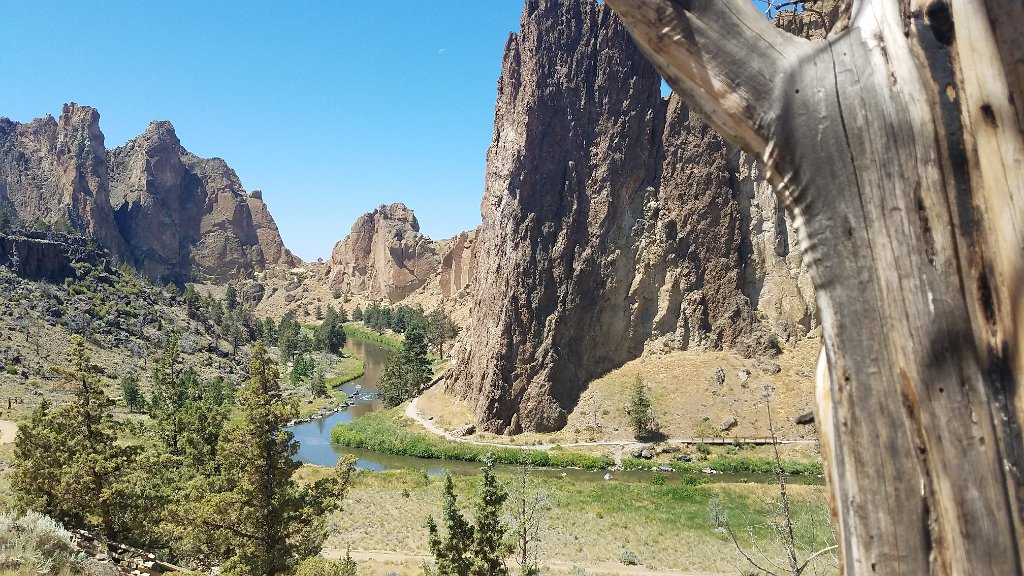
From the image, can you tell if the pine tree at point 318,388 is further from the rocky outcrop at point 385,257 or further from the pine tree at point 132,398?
the rocky outcrop at point 385,257

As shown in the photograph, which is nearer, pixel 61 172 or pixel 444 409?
pixel 444 409

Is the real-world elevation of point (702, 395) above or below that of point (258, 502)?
above

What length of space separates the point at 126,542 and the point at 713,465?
103 ft

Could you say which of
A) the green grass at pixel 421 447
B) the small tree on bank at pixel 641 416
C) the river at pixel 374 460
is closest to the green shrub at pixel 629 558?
the river at pixel 374 460

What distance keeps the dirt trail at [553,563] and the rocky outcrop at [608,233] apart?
1020 inches

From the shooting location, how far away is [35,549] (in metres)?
9.06

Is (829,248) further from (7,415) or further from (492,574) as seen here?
(7,415)

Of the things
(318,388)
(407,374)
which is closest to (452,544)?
(407,374)

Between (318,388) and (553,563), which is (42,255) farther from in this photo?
(553,563)

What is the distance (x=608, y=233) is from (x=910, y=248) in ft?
162

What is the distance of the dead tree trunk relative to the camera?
1594 mm

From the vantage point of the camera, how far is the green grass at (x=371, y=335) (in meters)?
102

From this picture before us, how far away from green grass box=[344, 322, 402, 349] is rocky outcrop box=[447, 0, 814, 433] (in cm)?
5188

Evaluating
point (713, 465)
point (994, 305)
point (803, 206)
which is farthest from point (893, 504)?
point (713, 465)
